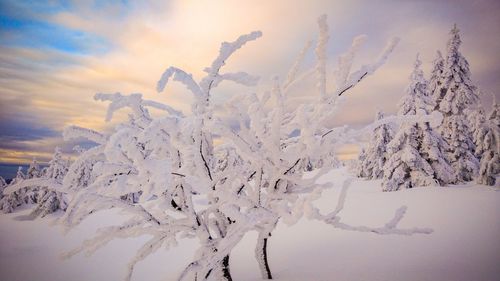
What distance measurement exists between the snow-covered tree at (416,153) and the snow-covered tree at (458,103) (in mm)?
3707

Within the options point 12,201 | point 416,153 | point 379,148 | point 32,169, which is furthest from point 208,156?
point 32,169

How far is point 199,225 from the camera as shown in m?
4.49

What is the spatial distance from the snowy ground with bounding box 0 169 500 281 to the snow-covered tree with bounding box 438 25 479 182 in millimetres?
10715

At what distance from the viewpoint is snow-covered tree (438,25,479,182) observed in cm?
2300

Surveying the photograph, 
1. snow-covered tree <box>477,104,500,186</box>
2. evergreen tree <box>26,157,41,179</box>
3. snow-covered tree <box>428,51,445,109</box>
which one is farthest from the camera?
evergreen tree <box>26,157,41,179</box>

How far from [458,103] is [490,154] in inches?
192

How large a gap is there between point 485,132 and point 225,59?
28.3 m

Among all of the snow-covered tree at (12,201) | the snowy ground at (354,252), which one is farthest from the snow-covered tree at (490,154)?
the snow-covered tree at (12,201)

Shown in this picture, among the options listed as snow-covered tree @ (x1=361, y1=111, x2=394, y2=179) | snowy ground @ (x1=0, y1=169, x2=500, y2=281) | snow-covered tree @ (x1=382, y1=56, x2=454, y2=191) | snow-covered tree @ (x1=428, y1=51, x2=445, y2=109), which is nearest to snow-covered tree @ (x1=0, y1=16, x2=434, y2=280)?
snowy ground @ (x1=0, y1=169, x2=500, y2=281)

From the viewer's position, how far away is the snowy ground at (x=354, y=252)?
5.46m

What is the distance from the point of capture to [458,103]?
926 inches

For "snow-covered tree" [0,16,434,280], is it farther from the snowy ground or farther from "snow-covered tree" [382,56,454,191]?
"snow-covered tree" [382,56,454,191]

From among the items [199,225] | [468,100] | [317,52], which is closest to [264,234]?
[199,225]

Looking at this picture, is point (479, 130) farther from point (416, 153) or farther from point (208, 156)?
point (208, 156)
